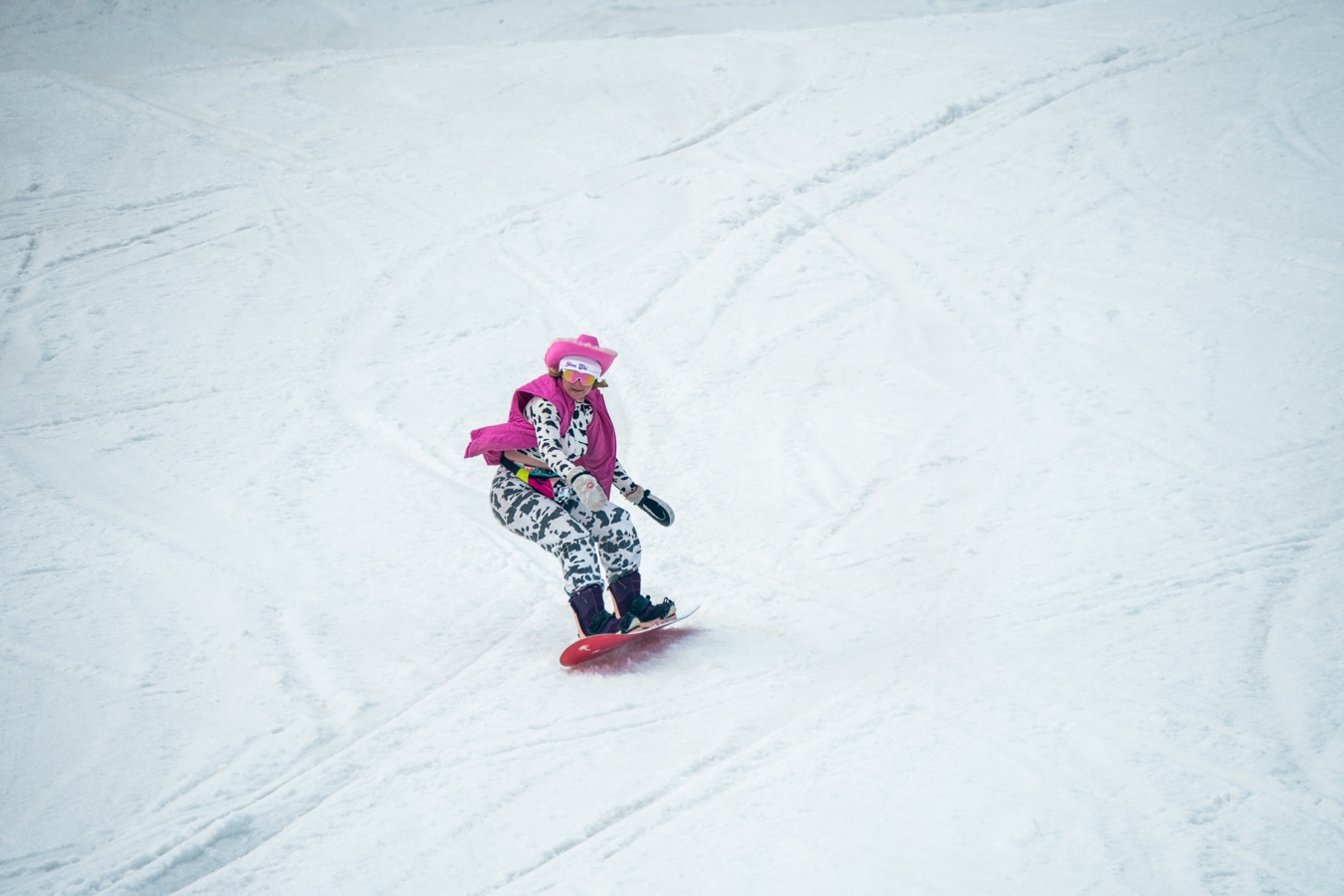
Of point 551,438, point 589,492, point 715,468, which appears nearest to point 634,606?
point 589,492

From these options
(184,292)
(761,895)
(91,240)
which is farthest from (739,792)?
(91,240)

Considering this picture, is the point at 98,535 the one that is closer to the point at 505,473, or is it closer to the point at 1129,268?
the point at 505,473

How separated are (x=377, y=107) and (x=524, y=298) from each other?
20.4ft

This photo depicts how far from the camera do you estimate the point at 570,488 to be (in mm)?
4695

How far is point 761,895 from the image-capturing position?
3332mm

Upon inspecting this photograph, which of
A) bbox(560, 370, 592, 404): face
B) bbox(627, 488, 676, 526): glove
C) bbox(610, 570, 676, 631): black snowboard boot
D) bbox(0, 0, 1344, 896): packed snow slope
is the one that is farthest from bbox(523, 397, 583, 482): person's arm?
bbox(0, 0, 1344, 896): packed snow slope

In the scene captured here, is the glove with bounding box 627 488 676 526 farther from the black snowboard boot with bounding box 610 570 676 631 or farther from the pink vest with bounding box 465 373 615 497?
the black snowboard boot with bounding box 610 570 676 631

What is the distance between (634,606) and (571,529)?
0.50m

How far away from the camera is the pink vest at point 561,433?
473 centimetres

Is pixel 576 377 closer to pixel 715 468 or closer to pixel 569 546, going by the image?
pixel 569 546

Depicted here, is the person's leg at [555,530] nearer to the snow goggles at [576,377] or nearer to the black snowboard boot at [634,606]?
the black snowboard boot at [634,606]

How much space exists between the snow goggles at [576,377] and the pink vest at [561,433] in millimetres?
97

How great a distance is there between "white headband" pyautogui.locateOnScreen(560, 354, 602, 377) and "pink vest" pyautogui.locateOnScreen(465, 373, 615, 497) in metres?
0.13

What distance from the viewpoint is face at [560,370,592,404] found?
4668mm
